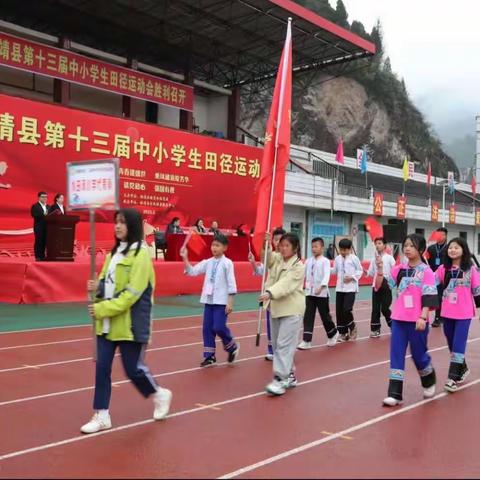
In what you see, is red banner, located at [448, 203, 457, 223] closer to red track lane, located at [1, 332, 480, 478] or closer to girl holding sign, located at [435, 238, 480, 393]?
girl holding sign, located at [435, 238, 480, 393]

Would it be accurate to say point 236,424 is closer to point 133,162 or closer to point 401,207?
point 133,162

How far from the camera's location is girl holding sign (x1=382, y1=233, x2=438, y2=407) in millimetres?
5250

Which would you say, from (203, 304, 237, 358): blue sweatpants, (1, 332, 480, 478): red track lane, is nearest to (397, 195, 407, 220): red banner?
(203, 304, 237, 358): blue sweatpants

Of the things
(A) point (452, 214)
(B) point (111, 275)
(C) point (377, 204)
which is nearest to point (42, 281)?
(B) point (111, 275)

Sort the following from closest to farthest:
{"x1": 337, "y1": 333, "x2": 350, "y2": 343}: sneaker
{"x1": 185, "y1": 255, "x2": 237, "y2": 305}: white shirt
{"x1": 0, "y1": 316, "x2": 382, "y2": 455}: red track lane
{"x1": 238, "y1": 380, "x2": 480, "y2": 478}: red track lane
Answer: {"x1": 238, "y1": 380, "x2": 480, "y2": 478}: red track lane < {"x1": 0, "y1": 316, "x2": 382, "y2": 455}: red track lane < {"x1": 185, "y1": 255, "x2": 237, "y2": 305}: white shirt < {"x1": 337, "y1": 333, "x2": 350, "y2": 343}: sneaker

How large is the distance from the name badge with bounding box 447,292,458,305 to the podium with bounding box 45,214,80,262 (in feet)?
29.1

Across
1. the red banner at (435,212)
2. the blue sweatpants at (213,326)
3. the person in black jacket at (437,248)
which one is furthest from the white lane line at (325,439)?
the red banner at (435,212)

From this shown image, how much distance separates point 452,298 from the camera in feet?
19.7

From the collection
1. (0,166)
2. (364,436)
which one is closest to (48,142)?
(0,166)

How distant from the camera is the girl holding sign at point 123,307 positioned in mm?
4168

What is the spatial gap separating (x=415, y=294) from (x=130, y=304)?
251 cm

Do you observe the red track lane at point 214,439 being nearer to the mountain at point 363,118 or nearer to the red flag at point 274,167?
the red flag at point 274,167

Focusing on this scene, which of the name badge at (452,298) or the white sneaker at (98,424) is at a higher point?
the name badge at (452,298)

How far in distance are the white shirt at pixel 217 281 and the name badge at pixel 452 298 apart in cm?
225
